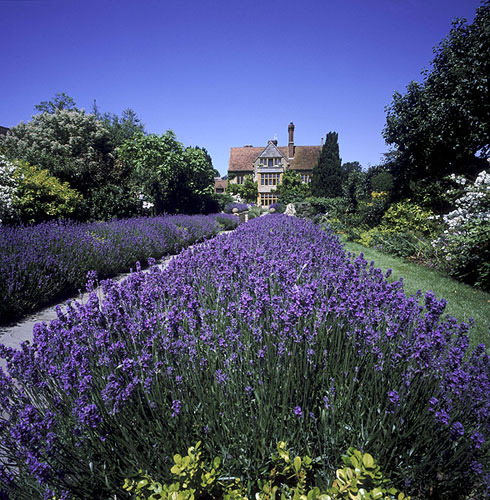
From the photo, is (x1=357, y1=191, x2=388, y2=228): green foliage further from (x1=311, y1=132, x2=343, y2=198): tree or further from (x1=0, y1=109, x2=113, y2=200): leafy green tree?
(x1=311, y1=132, x2=343, y2=198): tree

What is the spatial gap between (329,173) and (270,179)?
46.5ft

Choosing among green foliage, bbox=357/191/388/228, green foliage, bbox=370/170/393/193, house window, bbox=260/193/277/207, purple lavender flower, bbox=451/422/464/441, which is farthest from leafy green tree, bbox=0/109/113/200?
house window, bbox=260/193/277/207

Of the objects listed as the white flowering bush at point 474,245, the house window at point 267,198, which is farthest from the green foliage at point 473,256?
the house window at point 267,198

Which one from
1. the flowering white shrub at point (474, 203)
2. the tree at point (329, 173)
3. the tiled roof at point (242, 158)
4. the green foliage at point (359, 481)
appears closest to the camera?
the green foliage at point (359, 481)

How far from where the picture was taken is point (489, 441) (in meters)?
1.41

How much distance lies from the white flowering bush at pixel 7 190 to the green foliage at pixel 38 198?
0.13 meters

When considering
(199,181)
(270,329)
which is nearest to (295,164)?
(199,181)

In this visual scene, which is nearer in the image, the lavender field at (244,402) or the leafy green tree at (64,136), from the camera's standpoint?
the lavender field at (244,402)

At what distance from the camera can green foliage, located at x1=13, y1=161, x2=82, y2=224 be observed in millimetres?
8680

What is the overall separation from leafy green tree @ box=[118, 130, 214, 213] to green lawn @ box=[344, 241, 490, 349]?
41.4 feet

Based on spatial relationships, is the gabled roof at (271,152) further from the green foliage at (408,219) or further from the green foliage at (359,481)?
the green foliage at (359,481)

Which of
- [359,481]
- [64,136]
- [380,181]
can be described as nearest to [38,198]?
[359,481]

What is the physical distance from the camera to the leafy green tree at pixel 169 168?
16609 millimetres

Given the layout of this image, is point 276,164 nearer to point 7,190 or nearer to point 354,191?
point 354,191
